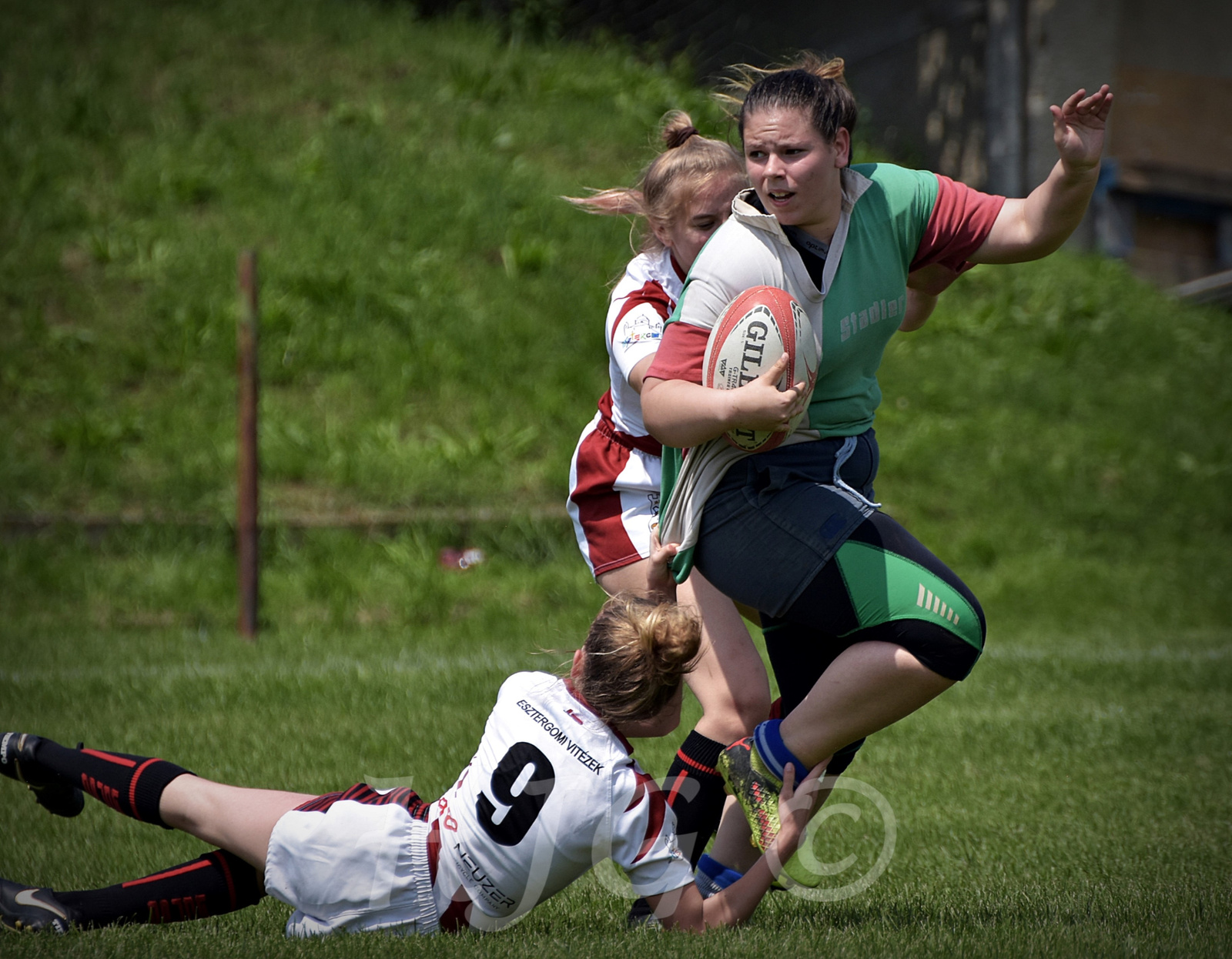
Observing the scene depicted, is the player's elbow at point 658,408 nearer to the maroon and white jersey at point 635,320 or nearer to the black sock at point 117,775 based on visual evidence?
the maroon and white jersey at point 635,320

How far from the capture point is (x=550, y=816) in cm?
288

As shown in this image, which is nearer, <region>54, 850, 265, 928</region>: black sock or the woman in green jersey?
the woman in green jersey

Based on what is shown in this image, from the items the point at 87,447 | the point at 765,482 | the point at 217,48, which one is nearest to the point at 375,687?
the point at 765,482

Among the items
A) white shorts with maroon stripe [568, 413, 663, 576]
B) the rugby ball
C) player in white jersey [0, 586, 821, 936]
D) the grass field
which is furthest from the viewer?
the grass field

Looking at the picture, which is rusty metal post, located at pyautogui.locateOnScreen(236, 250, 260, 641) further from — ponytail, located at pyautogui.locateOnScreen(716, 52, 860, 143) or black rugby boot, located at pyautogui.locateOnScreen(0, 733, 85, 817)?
ponytail, located at pyautogui.locateOnScreen(716, 52, 860, 143)

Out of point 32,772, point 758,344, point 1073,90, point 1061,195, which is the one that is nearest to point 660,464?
point 758,344

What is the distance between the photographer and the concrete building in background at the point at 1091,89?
14.5 meters

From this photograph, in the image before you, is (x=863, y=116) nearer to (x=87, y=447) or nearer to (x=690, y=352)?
(x=87, y=447)

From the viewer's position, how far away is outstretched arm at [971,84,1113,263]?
10.0ft

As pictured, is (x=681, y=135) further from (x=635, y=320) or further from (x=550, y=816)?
(x=550, y=816)

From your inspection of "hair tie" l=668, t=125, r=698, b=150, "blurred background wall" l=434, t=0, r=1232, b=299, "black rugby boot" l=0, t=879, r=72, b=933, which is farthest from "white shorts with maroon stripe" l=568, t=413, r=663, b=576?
"blurred background wall" l=434, t=0, r=1232, b=299

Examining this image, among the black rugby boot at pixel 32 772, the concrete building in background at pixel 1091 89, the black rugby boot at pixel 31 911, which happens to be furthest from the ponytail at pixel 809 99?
the concrete building in background at pixel 1091 89

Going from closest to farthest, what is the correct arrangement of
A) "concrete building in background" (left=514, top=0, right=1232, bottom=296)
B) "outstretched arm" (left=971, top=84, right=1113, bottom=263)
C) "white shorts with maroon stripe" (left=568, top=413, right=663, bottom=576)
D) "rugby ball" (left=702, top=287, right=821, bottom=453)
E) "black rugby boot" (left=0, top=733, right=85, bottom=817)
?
"rugby ball" (left=702, top=287, right=821, bottom=453)
"outstretched arm" (left=971, top=84, right=1113, bottom=263)
"black rugby boot" (left=0, top=733, right=85, bottom=817)
"white shorts with maroon stripe" (left=568, top=413, right=663, bottom=576)
"concrete building in background" (left=514, top=0, right=1232, bottom=296)

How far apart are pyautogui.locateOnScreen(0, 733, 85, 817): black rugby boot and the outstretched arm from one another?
116 inches
